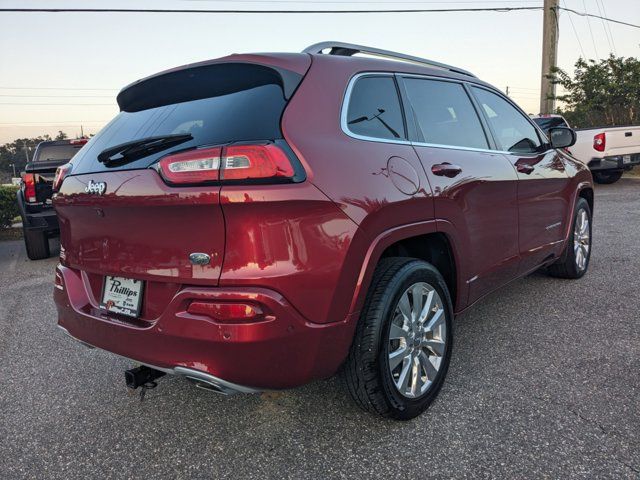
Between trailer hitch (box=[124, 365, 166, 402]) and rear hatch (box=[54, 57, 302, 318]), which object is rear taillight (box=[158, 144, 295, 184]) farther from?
trailer hitch (box=[124, 365, 166, 402])

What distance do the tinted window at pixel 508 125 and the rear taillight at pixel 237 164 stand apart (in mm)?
2020

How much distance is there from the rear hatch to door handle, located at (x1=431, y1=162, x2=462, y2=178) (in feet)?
2.87

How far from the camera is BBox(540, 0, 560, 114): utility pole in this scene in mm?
17531

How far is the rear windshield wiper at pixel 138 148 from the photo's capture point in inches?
86.6

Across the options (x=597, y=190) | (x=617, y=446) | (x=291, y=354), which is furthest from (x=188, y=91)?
(x=597, y=190)

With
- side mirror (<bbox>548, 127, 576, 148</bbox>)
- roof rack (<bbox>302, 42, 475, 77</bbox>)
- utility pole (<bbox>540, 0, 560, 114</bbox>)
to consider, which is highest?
utility pole (<bbox>540, 0, 560, 114</bbox>)

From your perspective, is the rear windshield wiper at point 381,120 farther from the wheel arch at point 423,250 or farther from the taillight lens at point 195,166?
the taillight lens at point 195,166

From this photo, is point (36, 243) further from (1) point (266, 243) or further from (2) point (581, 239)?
(2) point (581, 239)

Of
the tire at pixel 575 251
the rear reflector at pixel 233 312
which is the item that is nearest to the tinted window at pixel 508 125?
the tire at pixel 575 251

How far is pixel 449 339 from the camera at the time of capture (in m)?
2.78

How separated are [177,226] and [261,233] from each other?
1.18 feet

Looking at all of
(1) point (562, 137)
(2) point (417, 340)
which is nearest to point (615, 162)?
(1) point (562, 137)

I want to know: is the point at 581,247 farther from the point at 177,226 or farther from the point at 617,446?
the point at 177,226

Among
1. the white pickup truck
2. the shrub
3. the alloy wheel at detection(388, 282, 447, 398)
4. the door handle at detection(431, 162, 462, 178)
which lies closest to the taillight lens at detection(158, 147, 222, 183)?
the alloy wheel at detection(388, 282, 447, 398)
